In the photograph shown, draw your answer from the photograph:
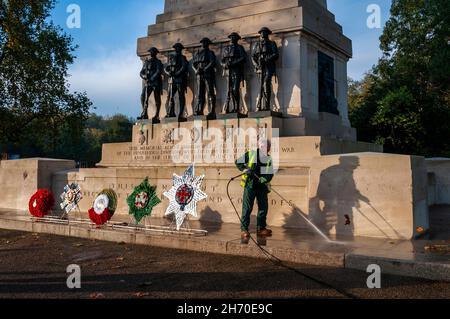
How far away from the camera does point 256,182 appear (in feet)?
27.4

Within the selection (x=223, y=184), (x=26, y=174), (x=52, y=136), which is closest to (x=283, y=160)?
(x=223, y=184)

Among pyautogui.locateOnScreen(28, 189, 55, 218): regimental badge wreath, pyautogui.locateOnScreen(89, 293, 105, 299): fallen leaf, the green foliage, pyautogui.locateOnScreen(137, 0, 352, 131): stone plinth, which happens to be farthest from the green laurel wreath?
the green foliage

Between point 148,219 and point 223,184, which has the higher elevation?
point 223,184

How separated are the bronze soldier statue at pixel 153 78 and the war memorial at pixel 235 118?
0.12ft

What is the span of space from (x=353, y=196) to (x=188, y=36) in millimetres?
9436

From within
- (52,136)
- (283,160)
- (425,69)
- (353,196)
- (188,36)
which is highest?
(425,69)

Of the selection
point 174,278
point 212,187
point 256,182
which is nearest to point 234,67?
point 212,187

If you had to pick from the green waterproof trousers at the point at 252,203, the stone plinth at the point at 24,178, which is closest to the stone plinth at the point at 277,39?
the stone plinth at the point at 24,178

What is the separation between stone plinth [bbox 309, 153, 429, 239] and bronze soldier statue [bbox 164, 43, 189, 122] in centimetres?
686

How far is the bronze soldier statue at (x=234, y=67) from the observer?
525 inches

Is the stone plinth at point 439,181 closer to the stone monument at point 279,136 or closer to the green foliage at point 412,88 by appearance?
the stone monument at point 279,136

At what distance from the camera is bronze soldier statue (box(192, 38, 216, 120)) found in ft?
45.5

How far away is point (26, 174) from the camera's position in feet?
48.8

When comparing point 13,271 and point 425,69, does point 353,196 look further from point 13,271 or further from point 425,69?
point 425,69
